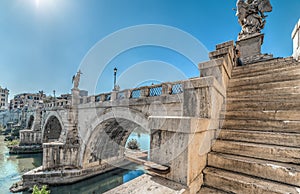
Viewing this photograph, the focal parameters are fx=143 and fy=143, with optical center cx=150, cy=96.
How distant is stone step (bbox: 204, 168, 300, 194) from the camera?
1.63 metres

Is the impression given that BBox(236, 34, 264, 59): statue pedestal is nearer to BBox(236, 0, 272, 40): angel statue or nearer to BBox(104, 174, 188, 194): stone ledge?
BBox(236, 0, 272, 40): angel statue

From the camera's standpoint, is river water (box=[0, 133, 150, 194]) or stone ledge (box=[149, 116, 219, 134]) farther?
river water (box=[0, 133, 150, 194])

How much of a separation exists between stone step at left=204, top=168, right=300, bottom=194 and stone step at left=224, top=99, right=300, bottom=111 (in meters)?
1.97

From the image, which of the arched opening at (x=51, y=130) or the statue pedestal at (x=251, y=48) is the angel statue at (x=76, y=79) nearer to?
the arched opening at (x=51, y=130)

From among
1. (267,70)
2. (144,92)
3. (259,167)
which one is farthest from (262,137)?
(144,92)

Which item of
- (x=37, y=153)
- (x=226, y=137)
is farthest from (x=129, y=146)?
(x=226, y=137)

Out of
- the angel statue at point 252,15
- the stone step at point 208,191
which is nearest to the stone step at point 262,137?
the stone step at point 208,191

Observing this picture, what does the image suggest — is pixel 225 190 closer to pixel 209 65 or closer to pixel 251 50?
pixel 209 65

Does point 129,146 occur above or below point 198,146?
below

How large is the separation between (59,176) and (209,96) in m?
13.7

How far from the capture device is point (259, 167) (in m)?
1.93

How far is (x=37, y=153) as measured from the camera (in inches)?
856

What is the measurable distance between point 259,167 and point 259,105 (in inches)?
77.9

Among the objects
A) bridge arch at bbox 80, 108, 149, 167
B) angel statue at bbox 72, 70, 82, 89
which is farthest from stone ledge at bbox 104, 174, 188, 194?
angel statue at bbox 72, 70, 82, 89
